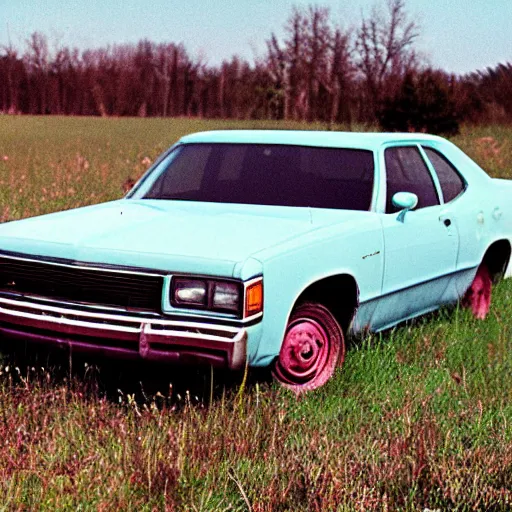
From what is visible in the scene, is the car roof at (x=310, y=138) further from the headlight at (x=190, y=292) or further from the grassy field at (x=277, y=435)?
the headlight at (x=190, y=292)

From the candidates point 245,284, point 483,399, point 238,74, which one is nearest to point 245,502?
point 245,284

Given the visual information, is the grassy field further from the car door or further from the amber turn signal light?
the amber turn signal light

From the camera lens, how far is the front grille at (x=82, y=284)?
484cm

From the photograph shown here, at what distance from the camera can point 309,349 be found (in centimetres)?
530

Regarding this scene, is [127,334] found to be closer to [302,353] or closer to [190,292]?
[190,292]

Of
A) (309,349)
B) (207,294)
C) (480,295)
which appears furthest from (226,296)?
(480,295)

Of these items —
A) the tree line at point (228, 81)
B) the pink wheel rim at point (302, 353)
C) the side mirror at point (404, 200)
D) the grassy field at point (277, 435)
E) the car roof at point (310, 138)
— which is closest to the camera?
the grassy field at point (277, 435)

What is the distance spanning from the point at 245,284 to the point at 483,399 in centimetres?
149

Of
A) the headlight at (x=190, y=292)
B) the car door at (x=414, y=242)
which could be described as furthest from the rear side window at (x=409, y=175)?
the headlight at (x=190, y=292)

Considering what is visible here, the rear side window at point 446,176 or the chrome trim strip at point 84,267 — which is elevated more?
the rear side window at point 446,176

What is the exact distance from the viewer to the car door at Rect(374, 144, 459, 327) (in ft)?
19.4

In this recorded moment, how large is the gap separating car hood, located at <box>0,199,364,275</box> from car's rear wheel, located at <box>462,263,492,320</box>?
1.84 metres

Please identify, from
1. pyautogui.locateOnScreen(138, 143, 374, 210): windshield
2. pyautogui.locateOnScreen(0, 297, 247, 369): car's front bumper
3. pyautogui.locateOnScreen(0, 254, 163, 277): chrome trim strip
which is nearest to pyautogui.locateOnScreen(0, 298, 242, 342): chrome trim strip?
pyautogui.locateOnScreen(0, 297, 247, 369): car's front bumper

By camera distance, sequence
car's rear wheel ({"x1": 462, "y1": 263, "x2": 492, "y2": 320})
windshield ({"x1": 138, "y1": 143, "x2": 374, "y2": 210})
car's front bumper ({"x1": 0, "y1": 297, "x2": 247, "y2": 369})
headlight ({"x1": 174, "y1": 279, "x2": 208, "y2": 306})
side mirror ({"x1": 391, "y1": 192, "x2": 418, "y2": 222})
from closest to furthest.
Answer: car's front bumper ({"x1": 0, "y1": 297, "x2": 247, "y2": 369}) < headlight ({"x1": 174, "y1": 279, "x2": 208, "y2": 306}) < side mirror ({"x1": 391, "y1": 192, "x2": 418, "y2": 222}) < windshield ({"x1": 138, "y1": 143, "x2": 374, "y2": 210}) < car's rear wheel ({"x1": 462, "y1": 263, "x2": 492, "y2": 320})
